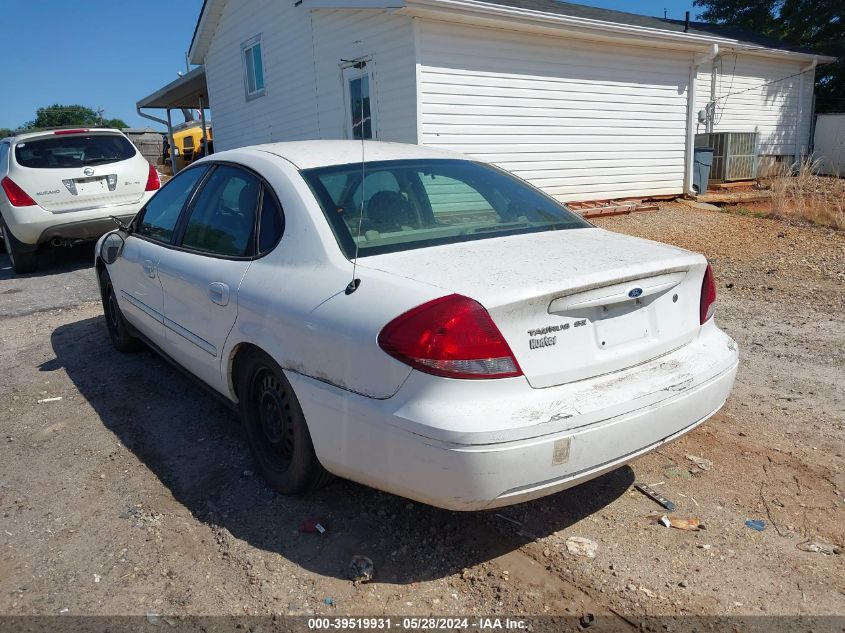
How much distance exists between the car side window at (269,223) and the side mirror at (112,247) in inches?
79.0

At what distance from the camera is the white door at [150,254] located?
4039 millimetres

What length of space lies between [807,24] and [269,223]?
99.9ft

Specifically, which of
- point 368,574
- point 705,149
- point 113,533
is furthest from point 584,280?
point 705,149

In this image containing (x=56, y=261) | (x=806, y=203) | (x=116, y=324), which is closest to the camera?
(x=116, y=324)

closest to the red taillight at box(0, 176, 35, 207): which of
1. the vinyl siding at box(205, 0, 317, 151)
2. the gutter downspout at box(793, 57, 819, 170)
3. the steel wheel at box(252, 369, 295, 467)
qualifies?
the vinyl siding at box(205, 0, 317, 151)

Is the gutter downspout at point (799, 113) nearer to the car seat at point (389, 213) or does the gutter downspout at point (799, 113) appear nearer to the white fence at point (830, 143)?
the white fence at point (830, 143)

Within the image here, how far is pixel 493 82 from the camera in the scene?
36.9 feet

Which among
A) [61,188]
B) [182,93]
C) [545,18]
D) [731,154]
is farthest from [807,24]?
[61,188]

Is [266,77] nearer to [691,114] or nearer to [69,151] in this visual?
[69,151]

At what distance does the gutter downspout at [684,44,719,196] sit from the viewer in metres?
14.2

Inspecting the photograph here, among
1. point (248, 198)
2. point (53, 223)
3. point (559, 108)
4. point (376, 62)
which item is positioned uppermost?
point (376, 62)

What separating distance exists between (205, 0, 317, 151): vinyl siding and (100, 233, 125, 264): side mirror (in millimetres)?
8939

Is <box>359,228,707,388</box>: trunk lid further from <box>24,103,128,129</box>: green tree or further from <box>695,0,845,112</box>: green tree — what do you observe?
<box>24,103,128,129</box>: green tree

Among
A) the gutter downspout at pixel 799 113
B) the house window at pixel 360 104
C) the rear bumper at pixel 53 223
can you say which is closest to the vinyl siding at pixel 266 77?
the house window at pixel 360 104
